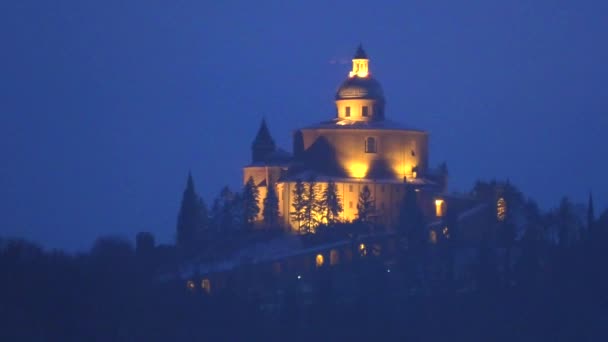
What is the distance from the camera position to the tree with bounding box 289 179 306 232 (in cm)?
12406

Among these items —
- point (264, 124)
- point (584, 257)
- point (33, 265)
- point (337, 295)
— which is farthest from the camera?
point (264, 124)

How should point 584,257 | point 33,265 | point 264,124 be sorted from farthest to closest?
point 264,124
point 584,257
point 33,265

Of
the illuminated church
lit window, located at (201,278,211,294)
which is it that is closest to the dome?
the illuminated church

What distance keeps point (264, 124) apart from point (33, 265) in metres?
25.0

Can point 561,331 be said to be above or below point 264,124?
below

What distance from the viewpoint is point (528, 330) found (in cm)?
11131

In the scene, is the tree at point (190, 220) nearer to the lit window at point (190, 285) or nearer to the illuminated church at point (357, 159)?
the illuminated church at point (357, 159)

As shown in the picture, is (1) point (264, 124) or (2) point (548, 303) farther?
(1) point (264, 124)

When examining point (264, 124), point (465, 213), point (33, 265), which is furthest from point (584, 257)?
point (33, 265)

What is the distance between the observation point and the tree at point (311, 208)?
12381cm

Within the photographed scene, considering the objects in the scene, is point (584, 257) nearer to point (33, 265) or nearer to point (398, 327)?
point (398, 327)

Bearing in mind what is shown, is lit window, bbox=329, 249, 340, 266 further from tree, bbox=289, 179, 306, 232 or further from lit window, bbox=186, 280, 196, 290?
lit window, bbox=186, 280, 196, 290

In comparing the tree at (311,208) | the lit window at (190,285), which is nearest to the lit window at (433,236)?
the tree at (311,208)

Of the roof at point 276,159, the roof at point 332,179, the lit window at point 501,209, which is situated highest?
the roof at point 276,159
